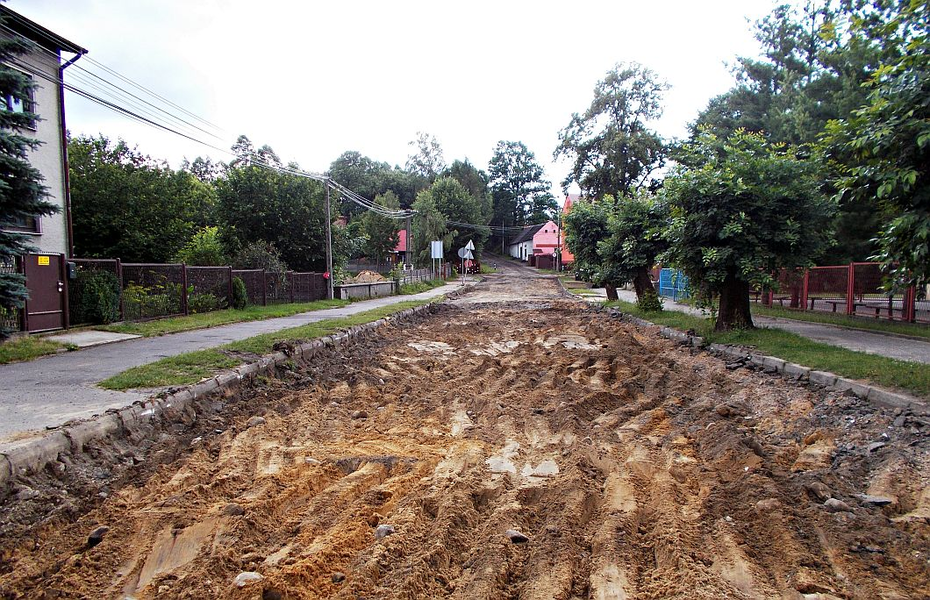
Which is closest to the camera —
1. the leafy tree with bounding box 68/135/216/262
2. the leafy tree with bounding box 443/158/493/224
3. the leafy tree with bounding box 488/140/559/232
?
the leafy tree with bounding box 68/135/216/262

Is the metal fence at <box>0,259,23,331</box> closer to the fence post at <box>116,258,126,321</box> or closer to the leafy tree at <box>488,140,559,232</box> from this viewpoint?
the fence post at <box>116,258,126,321</box>

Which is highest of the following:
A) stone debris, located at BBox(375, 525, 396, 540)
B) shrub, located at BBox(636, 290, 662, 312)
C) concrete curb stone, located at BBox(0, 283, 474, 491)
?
shrub, located at BBox(636, 290, 662, 312)

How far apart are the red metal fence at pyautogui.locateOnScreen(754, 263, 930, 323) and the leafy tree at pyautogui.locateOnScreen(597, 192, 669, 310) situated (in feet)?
12.2

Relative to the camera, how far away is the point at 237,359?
26.9 ft

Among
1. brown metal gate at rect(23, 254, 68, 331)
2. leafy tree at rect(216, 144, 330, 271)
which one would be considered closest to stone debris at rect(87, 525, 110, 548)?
brown metal gate at rect(23, 254, 68, 331)

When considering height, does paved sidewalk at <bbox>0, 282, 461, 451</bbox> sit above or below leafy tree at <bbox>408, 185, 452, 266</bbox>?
below

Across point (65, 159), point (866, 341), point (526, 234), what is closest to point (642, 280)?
point (866, 341)

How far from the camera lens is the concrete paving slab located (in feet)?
33.8

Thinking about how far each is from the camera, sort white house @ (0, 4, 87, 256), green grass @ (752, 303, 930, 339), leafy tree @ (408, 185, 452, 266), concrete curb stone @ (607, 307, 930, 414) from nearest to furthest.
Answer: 1. concrete curb stone @ (607, 307, 930, 414)
2. green grass @ (752, 303, 930, 339)
3. white house @ (0, 4, 87, 256)
4. leafy tree @ (408, 185, 452, 266)

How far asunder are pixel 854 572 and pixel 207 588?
3.39 metres

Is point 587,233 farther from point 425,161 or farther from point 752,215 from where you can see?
point 425,161

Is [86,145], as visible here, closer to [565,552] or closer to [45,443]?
[45,443]

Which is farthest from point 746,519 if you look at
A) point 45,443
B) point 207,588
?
point 45,443

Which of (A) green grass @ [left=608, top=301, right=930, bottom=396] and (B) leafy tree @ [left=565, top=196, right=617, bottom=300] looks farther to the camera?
(B) leafy tree @ [left=565, top=196, right=617, bottom=300]
